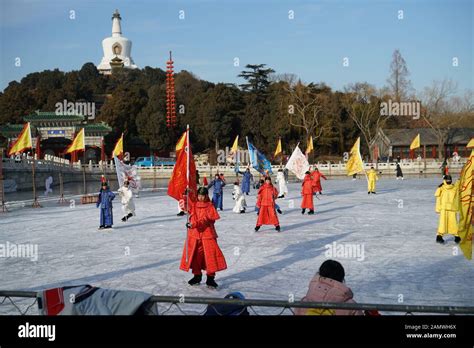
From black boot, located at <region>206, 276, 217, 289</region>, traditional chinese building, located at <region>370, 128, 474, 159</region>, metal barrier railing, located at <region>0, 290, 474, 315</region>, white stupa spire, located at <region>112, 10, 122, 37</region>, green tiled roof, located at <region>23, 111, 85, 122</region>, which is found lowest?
black boot, located at <region>206, 276, 217, 289</region>

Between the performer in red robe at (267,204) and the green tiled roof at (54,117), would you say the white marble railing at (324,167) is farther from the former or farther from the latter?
the performer in red robe at (267,204)

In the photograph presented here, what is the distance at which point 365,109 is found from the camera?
5556cm

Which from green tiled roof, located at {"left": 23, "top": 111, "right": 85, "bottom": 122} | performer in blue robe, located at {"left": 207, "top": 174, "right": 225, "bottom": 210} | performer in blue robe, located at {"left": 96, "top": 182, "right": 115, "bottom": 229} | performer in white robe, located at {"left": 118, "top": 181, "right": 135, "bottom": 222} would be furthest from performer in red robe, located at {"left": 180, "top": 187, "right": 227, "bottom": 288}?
green tiled roof, located at {"left": 23, "top": 111, "right": 85, "bottom": 122}

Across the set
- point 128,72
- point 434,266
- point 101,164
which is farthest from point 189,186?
point 128,72

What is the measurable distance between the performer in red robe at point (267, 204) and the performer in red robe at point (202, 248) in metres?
5.01

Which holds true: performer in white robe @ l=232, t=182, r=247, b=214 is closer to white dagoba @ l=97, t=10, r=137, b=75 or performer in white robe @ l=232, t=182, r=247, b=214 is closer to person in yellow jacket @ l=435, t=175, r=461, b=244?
person in yellow jacket @ l=435, t=175, r=461, b=244

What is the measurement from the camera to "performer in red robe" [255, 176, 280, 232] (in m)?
12.8

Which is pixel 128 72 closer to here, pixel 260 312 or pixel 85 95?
pixel 85 95

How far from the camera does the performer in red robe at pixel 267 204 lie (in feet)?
41.9

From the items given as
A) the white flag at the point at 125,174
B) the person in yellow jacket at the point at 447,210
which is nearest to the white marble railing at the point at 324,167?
the white flag at the point at 125,174

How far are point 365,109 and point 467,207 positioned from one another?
164ft

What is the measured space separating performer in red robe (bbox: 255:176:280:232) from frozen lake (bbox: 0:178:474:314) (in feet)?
1.47
